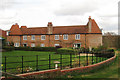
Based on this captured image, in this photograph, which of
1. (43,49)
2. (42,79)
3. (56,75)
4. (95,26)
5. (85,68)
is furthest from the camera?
(95,26)

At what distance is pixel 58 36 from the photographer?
39844mm

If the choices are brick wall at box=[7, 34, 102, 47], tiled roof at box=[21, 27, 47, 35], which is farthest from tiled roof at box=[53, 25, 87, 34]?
tiled roof at box=[21, 27, 47, 35]

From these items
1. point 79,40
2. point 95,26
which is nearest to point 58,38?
point 79,40

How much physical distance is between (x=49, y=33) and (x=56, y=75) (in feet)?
101

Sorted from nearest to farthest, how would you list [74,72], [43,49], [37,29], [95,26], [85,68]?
[74,72] → [85,68] → [43,49] → [95,26] → [37,29]

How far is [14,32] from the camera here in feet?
145

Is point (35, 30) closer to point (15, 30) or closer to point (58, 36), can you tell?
point (15, 30)

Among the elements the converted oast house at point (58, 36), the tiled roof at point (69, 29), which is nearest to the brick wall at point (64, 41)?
the converted oast house at point (58, 36)

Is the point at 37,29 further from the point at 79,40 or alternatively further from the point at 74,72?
the point at 74,72

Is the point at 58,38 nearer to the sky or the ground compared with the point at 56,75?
nearer to the sky

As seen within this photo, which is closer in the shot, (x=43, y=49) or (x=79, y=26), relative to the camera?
(x=43, y=49)

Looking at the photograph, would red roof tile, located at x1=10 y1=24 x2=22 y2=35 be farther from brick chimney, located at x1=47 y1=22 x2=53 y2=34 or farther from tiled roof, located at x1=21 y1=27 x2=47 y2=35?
brick chimney, located at x1=47 y1=22 x2=53 y2=34

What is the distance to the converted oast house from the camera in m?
37.4

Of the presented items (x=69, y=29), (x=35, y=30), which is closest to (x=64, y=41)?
(x=69, y=29)
